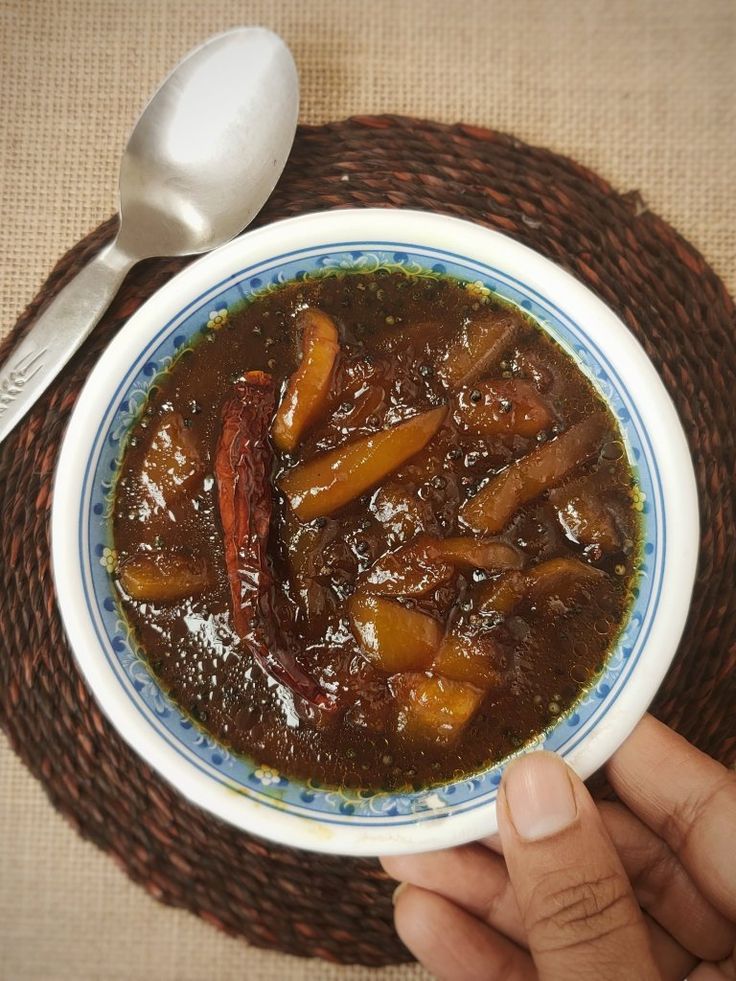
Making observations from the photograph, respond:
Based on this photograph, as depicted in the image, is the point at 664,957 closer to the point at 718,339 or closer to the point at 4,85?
the point at 718,339

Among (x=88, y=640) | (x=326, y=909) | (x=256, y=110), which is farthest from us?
(x=326, y=909)

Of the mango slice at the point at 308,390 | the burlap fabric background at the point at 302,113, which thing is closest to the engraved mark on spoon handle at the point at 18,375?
the burlap fabric background at the point at 302,113

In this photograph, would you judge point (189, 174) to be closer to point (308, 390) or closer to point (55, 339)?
point (55, 339)

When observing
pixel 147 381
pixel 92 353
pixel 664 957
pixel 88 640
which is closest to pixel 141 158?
pixel 92 353

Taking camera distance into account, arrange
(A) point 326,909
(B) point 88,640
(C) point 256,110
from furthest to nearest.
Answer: (A) point 326,909, (C) point 256,110, (B) point 88,640

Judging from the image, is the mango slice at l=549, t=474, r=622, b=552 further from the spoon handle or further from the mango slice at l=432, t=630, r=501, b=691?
the spoon handle

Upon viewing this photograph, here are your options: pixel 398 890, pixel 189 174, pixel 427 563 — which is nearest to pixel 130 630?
pixel 427 563
